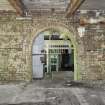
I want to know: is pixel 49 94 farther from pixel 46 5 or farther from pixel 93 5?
pixel 93 5

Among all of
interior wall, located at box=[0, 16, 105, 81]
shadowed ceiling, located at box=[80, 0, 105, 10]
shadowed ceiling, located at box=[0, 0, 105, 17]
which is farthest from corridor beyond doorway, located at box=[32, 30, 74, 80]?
shadowed ceiling, located at box=[80, 0, 105, 10]

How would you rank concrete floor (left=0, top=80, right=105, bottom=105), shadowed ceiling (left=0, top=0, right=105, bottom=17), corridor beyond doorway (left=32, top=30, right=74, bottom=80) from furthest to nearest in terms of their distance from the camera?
1. corridor beyond doorway (left=32, top=30, right=74, bottom=80)
2. shadowed ceiling (left=0, top=0, right=105, bottom=17)
3. concrete floor (left=0, top=80, right=105, bottom=105)

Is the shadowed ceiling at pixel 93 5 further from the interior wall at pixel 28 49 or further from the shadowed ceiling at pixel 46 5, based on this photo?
the interior wall at pixel 28 49

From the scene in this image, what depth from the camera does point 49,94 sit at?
760cm

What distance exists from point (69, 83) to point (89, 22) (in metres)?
2.34

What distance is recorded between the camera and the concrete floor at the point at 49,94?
6733 millimetres

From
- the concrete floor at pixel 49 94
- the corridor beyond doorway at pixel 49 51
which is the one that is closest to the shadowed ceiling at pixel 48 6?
the corridor beyond doorway at pixel 49 51

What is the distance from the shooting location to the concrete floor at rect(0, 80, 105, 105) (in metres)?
6.73

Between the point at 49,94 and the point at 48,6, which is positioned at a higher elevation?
the point at 48,6

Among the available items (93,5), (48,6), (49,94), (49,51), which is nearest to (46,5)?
(48,6)

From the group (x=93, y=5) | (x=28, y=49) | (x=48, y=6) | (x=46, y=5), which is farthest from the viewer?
(x=28, y=49)

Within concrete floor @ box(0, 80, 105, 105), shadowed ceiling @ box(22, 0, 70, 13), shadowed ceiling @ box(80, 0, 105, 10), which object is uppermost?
shadowed ceiling @ box(22, 0, 70, 13)

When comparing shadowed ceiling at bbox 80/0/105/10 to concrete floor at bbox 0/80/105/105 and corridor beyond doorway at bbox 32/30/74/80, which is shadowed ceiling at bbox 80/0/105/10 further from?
concrete floor at bbox 0/80/105/105

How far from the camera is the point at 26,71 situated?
966 cm
